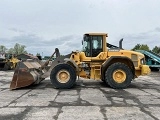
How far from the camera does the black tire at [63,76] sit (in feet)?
42.1

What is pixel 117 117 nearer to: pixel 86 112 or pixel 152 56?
pixel 86 112

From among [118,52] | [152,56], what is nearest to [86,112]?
[118,52]

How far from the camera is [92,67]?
13.5m

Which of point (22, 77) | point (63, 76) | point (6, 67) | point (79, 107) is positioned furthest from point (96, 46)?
point (6, 67)

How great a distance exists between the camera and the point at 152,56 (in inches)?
1067

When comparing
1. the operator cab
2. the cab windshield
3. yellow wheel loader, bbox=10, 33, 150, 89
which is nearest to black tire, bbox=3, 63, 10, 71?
yellow wheel loader, bbox=10, 33, 150, 89

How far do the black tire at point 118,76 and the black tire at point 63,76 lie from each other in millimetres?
1606

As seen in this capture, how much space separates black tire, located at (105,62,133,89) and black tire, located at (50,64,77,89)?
1606mm

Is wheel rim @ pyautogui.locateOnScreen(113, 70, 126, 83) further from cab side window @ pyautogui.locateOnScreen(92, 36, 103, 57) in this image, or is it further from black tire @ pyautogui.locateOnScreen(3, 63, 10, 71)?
black tire @ pyautogui.locateOnScreen(3, 63, 10, 71)

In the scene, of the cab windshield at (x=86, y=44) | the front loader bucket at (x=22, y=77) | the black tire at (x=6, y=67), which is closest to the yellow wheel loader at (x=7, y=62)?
the black tire at (x=6, y=67)

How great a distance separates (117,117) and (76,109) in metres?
1.39

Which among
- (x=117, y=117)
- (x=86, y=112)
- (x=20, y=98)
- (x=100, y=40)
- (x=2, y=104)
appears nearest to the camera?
(x=117, y=117)

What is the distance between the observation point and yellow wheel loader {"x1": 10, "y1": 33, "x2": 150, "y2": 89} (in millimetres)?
12805

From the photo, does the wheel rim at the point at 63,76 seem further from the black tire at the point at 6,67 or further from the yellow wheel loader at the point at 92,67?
the black tire at the point at 6,67
